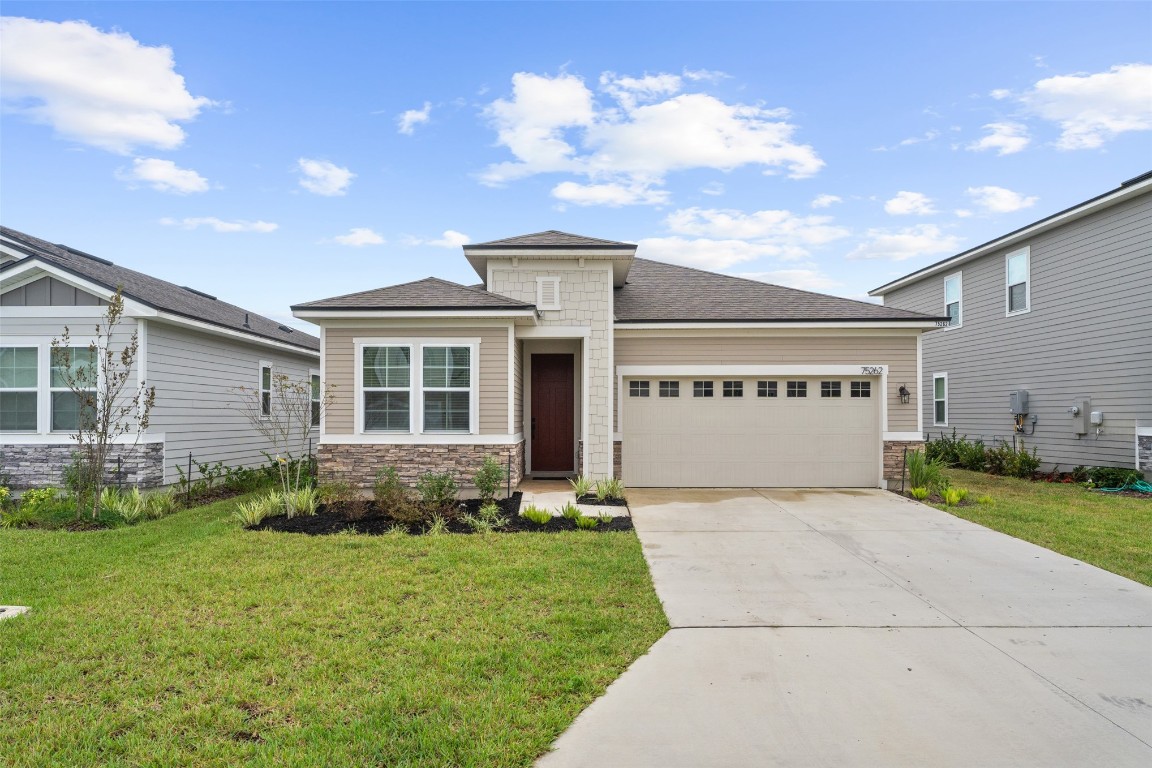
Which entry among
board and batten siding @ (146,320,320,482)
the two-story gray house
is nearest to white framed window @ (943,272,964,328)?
the two-story gray house

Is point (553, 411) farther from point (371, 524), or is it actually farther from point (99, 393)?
point (99, 393)

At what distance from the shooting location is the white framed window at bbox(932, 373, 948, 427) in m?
18.0

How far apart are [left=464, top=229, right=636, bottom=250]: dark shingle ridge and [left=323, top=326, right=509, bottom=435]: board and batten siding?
1654 millimetres

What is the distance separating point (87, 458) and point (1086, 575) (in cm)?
1303

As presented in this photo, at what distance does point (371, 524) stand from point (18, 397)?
682 cm

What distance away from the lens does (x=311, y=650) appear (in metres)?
4.18

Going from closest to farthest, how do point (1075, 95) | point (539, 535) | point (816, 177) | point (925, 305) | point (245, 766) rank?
point (245, 766)
point (539, 535)
point (1075, 95)
point (816, 177)
point (925, 305)

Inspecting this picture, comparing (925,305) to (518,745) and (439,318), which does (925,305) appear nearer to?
(439,318)

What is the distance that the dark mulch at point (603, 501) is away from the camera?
9695 mm

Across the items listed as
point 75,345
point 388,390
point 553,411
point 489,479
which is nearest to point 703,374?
point 553,411

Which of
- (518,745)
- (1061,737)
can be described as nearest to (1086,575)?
(1061,737)

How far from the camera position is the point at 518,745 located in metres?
3.06

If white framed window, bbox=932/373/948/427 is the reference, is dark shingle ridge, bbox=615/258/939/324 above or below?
above

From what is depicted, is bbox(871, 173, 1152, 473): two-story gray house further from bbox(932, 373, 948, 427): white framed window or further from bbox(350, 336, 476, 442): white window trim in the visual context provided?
bbox(350, 336, 476, 442): white window trim
